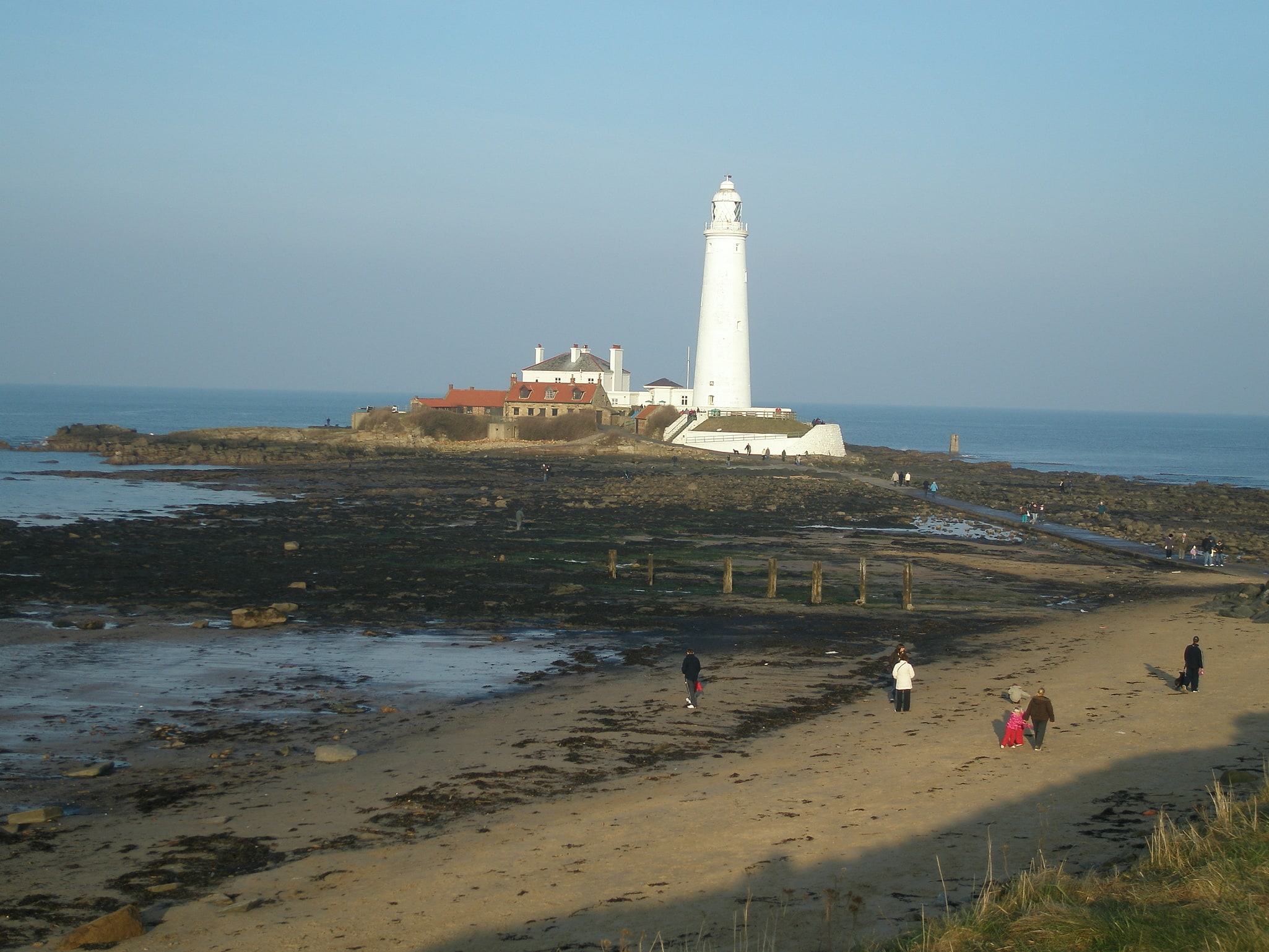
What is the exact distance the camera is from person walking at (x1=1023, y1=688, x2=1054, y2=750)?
40.9ft

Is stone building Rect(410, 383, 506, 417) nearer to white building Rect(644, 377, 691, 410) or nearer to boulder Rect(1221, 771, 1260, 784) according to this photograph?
white building Rect(644, 377, 691, 410)

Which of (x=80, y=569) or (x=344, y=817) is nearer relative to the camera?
(x=344, y=817)

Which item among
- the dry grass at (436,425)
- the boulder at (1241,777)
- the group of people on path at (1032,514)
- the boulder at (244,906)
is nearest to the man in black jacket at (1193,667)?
the boulder at (1241,777)

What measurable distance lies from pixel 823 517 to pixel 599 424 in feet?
121

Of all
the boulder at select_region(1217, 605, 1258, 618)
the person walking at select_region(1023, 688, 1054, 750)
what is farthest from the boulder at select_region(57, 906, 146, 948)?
the boulder at select_region(1217, 605, 1258, 618)

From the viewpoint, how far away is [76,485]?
4788cm

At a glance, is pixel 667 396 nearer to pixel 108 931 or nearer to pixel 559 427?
pixel 559 427

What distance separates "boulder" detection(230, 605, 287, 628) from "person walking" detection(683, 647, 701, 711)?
8.98m

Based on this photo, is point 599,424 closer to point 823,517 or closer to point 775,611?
point 823,517

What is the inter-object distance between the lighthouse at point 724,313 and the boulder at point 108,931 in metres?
62.4

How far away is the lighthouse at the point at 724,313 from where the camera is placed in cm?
6800

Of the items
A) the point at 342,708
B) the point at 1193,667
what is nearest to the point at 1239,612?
the point at 1193,667

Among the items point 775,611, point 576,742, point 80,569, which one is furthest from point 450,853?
point 80,569

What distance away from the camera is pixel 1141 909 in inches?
253
